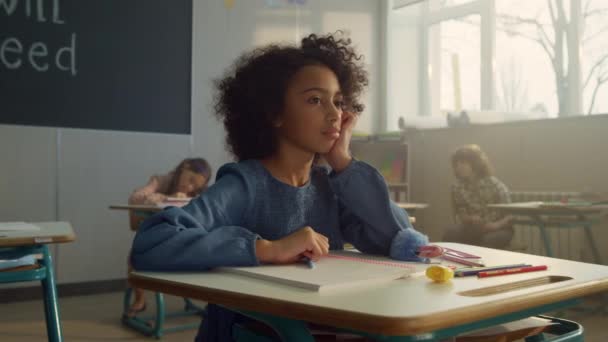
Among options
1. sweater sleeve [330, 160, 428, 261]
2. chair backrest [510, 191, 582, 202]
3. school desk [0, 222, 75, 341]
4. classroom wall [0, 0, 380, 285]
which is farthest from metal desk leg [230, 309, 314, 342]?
chair backrest [510, 191, 582, 202]

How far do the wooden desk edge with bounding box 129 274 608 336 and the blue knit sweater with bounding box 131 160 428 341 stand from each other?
0.26 ft

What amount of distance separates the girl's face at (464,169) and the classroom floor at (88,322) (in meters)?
1.08

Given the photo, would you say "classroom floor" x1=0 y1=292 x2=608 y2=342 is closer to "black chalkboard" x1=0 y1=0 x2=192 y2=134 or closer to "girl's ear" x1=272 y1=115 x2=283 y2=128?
"black chalkboard" x1=0 y1=0 x2=192 y2=134

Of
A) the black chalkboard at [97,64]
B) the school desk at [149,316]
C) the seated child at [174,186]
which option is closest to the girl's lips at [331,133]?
the school desk at [149,316]

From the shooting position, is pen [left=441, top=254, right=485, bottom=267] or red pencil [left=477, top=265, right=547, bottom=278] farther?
pen [left=441, top=254, right=485, bottom=267]

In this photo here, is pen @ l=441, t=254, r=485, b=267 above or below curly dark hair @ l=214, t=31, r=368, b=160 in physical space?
below

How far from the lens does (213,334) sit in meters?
1.03

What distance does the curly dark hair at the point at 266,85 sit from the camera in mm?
1213

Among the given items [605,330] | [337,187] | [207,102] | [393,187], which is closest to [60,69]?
[207,102]

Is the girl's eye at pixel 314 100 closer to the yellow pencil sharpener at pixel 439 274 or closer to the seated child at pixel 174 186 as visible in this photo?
the yellow pencil sharpener at pixel 439 274

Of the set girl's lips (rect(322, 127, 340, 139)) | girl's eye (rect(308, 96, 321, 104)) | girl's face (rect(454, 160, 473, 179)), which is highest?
girl's eye (rect(308, 96, 321, 104))

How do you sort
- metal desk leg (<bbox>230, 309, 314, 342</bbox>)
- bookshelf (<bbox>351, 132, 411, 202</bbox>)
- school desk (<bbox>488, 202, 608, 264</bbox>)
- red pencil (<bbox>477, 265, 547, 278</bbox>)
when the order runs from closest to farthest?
metal desk leg (<bbox>230, 309, 314, 342</bbox>)
red pencil (<bbox>477, 265, 547, 278</bbox>)
school desk (<bbox>488, 202, 608, 264</bbox>)
bookshelf (<bbox>351, 132, 411, 202</bbox>)

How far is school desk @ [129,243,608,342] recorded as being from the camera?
0.60 meters

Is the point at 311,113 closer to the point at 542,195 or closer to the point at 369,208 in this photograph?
the point at 369,208
